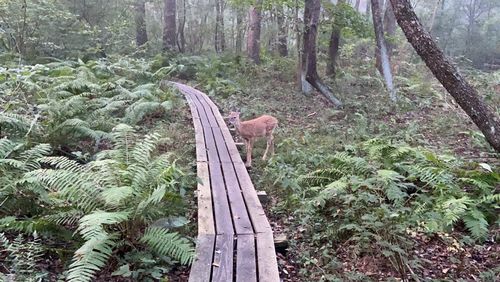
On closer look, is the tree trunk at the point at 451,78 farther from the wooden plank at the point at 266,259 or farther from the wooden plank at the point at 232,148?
the wooden plank at the point at 266,259

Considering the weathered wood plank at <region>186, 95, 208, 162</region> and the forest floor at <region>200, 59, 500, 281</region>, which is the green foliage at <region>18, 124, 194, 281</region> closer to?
the forest floor at <region>200, 59, 500, 281</region>

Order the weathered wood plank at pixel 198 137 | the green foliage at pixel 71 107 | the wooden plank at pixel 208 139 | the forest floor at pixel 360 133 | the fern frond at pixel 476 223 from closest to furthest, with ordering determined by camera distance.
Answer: the forest floor at pixel 360 133 < the fern frond at pixel 476 223 < the green foliage at pixel 71 107 < the weathered wood plank at pixel 198 137 < the wooden plank at pixel 208 139

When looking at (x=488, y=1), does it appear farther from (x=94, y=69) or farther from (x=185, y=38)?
(x=94, y=69)

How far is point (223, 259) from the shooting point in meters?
4.25

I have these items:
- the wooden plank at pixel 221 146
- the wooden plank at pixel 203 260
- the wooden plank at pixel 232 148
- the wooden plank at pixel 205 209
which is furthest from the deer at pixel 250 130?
the wooden plank at pixel 203 260

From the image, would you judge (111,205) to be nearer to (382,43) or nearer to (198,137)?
(198,137)

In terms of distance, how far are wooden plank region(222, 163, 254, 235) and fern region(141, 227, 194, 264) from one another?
0.89 meters

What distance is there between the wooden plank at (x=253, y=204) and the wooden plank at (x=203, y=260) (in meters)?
0.67

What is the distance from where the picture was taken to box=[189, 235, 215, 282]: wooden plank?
3884 mm

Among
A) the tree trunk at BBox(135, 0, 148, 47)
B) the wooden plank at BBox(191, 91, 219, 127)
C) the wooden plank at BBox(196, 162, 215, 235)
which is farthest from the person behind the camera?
the tree trunk at BBox(135, 0, 148, 47)

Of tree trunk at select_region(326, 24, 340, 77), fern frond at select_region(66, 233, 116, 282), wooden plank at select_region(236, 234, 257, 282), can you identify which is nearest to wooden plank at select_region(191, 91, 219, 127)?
wooden plank at select_region(236, 234, 257, 282)

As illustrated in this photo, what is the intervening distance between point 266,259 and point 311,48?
39.1 feet

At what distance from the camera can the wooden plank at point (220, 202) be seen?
5.00 m

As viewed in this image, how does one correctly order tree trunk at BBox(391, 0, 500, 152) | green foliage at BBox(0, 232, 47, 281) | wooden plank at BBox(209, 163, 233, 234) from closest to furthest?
green foliage at BBox(0, 232, 47, 281), wooden plank at BBox(209, 163, 233, 234), tree trunk at BBox(391, 0, 500, 152)
